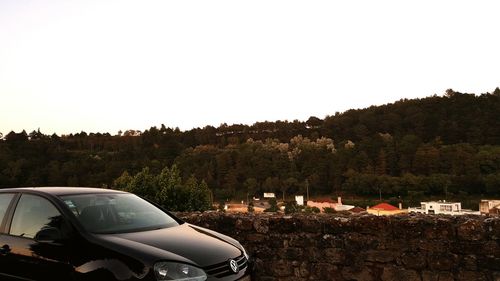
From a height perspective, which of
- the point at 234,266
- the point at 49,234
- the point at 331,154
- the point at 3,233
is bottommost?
the point at 331,154

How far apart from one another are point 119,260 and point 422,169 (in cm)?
11249

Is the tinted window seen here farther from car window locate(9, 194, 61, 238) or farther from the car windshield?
the car windshield

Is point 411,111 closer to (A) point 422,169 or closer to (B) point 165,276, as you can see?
(A) point 422,169

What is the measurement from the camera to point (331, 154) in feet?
393

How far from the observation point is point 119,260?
3.53 meters

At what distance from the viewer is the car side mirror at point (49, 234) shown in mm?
3777

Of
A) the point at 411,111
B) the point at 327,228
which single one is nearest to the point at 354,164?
the point at 411,111

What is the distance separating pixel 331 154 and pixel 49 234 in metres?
119

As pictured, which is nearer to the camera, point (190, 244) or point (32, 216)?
point (190, 244)

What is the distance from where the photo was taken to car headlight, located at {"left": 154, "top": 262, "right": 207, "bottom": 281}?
3.44m

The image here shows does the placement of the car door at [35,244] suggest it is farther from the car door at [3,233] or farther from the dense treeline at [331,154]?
the dense treeline at [331,154]

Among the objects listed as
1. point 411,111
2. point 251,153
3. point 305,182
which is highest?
point 411,111

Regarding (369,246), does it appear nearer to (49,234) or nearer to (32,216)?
(49,234)

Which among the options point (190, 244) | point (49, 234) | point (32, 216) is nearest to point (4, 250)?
point (32, 216)
